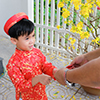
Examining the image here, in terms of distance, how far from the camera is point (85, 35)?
7.06 feet

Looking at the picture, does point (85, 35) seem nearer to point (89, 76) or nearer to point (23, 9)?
point (89, 76)

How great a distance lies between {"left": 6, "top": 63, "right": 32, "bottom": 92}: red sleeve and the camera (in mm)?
1407

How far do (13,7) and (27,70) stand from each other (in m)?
3.43

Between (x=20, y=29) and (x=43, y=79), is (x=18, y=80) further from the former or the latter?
(x=20, y=29)

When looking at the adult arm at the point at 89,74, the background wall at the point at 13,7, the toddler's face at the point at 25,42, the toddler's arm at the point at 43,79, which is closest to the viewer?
the adult arm at the point at 89,74

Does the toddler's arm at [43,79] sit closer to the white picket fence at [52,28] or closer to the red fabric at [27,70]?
the red fabric at [27,70]

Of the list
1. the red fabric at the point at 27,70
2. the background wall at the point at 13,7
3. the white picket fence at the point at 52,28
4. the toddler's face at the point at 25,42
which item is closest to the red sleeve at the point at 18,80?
the red fabric at the point at 27,70

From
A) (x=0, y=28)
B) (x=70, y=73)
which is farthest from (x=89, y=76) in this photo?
(x=0, y=28)

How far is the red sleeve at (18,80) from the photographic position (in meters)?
1.41

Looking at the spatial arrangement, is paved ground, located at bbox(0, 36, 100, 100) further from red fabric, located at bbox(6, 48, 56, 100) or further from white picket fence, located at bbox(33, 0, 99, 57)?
red fabric, located at bbox(6, 48, 56, 100)

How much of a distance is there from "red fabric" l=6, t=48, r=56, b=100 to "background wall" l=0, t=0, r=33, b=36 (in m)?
2.62

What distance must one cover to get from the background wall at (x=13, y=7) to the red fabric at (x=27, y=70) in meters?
2.62

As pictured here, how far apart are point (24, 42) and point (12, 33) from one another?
5.6 inches

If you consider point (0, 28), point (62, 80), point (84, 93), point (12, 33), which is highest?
point (12, 33)
